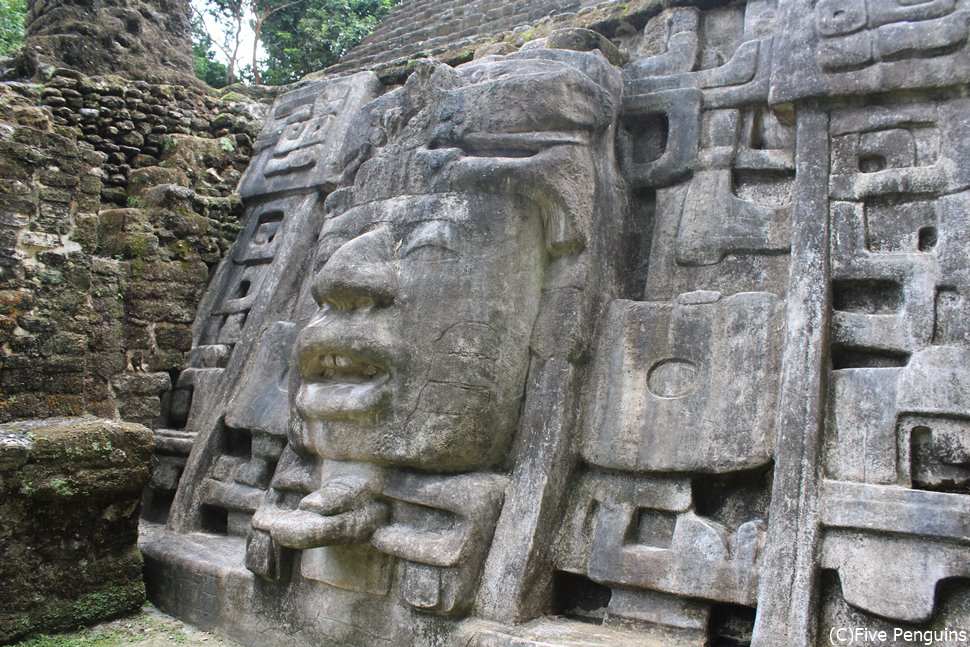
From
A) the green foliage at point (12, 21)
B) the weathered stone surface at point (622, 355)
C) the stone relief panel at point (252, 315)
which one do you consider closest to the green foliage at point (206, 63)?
the green foliage at point (12, 21)

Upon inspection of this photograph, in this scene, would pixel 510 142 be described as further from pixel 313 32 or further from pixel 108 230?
pixel 313 32

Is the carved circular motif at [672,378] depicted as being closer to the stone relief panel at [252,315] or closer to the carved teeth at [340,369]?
the carved teeth at [340,369]

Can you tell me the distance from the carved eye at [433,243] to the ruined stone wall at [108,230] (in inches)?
87.3

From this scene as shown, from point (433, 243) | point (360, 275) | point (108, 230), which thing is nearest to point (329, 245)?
point (360, 275)

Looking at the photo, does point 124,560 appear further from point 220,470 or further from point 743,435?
point 743,435

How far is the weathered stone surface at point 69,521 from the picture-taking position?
385 centimetres

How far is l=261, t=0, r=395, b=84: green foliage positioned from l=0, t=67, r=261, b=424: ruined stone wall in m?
7.41

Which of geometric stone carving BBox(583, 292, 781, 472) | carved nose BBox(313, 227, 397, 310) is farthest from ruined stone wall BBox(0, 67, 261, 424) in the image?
geometric stone carving BBox(583, 292, 781, 472)

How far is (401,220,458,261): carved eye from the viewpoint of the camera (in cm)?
371

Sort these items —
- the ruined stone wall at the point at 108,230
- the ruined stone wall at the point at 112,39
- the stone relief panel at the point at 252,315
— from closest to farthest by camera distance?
1. the ruined stone wall at the point at 108,230
2. the stone relief panel at the point at 252,315
3. the ruined stone wall at the point at 112,39

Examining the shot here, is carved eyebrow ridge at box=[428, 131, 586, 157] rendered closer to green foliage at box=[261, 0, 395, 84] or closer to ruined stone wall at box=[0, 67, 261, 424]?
ruined stone wall at box=[0, 67, 261, 424]

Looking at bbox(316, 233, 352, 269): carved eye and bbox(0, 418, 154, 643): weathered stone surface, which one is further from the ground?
bbox(316, 233, 352, 269): carved eye

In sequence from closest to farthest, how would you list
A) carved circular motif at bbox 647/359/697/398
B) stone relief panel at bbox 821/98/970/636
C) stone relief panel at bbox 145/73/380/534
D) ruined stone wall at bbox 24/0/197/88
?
stone relief panel at bbox 821/98/970/636, carved circular motif at bbox 647/359/697/398, stone relief panel at bbox 145/73/380/534, ruined stone wall at bbox 24/0/197/88

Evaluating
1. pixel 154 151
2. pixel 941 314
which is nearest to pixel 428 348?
pixel 941 314
